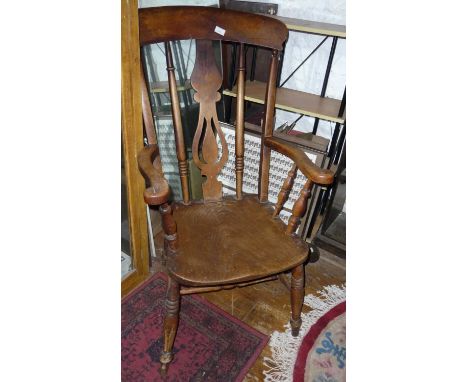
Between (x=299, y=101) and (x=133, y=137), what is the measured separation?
82 cm

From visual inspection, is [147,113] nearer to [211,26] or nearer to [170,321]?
[211,26]

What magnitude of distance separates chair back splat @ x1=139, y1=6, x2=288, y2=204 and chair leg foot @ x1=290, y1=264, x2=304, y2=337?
35cm

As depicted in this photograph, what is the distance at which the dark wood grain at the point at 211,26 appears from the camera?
1249 millimetres

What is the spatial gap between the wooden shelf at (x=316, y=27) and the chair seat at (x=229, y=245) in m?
0.76

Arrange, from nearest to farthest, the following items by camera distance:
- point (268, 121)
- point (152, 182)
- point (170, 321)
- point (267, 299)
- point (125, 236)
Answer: point (152, 182)
point (170, 321)
point (268, 121)
point (125, 236)
point (267, 299)

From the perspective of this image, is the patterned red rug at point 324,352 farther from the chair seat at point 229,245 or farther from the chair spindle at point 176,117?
the chair spindle at point 176,117

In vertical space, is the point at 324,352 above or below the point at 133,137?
below

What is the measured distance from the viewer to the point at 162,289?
5.52 ft

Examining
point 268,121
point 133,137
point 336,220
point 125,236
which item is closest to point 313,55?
point 268,121

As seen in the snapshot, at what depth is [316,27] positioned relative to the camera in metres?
1.45

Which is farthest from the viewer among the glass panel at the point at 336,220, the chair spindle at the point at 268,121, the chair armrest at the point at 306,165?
the glass panel at the point at 336,220

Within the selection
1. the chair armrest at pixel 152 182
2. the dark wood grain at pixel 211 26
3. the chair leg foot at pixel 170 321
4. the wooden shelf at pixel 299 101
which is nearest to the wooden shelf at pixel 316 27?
the dark wood grain at pixel 211 26

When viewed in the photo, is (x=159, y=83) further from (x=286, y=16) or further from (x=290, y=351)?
(x=290, y=351)
